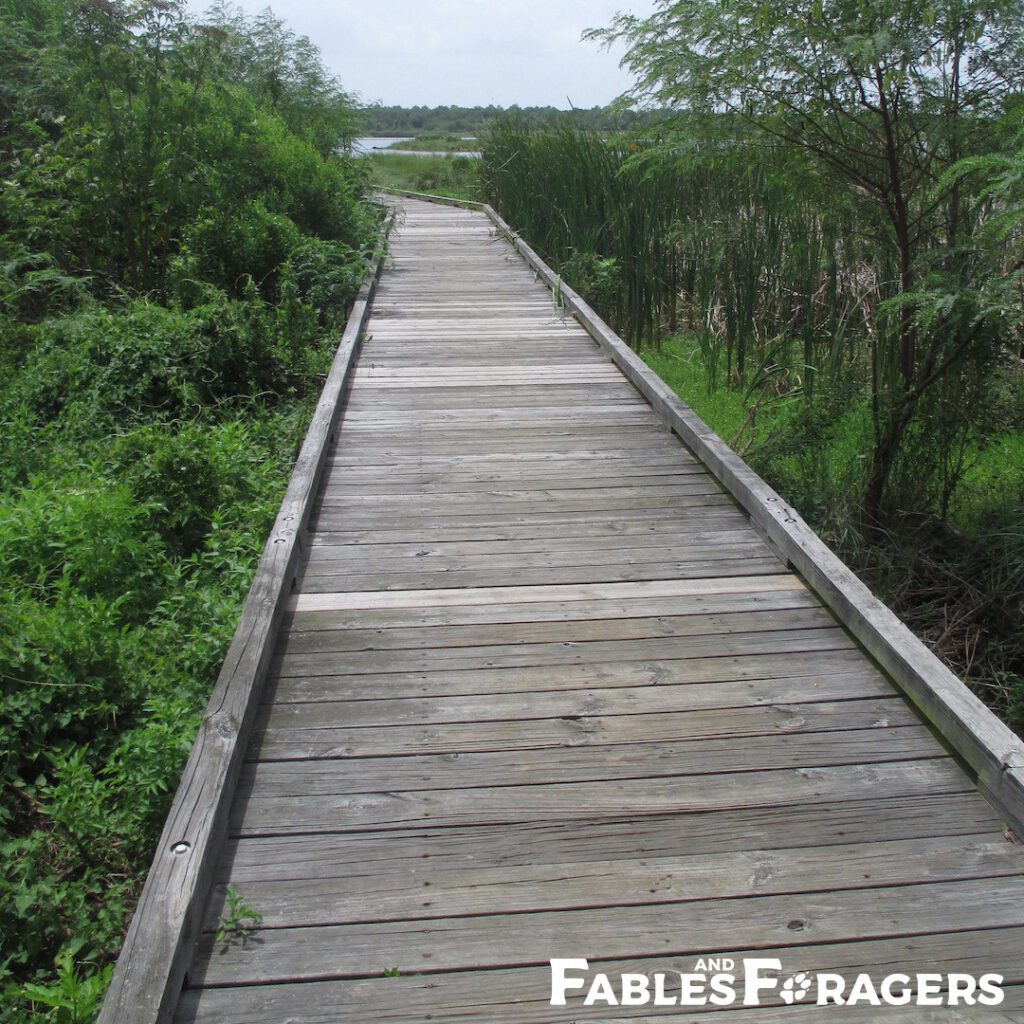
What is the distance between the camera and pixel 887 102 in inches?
184

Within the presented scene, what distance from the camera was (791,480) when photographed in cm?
541

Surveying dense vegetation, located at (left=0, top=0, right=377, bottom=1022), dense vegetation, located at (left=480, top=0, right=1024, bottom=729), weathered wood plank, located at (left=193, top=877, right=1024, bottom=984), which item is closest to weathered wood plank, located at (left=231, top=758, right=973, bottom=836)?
weathered wood plank, located at (left=193, top=877, right=1024, bottom=984)

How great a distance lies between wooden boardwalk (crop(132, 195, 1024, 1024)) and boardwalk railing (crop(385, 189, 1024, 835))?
0.05 metres

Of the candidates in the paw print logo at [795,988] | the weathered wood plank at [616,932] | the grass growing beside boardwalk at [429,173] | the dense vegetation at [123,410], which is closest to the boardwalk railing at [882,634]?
the weathered wood plank at [616,932]

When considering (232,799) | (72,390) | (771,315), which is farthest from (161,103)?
(232,799)

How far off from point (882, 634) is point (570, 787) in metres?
1.09

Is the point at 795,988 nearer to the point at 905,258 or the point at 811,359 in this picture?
the point at 905,258

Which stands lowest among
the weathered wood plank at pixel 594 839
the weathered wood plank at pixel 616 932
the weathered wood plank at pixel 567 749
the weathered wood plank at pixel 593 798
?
the weathered wood plank at pixel 616 932

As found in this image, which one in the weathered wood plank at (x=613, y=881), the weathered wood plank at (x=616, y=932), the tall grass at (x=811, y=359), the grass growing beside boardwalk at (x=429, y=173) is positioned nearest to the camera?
the weathered wood plank at (x=616, y=932)

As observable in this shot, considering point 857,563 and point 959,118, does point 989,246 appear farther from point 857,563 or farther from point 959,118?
point 857,563

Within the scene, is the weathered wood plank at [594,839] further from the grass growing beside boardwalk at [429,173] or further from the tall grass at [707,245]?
the grass growing beside boardwalk at [429,173]

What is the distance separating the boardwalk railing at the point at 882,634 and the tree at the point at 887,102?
3.09 ft

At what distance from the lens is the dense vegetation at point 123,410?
275 cm

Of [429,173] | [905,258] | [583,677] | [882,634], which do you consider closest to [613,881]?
[583,677]
